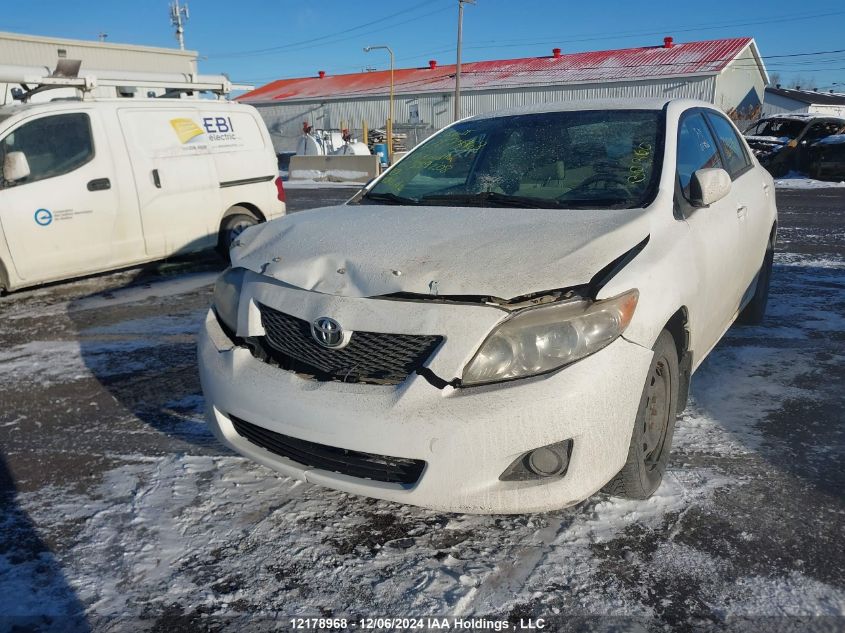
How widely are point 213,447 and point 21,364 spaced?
7.06 ft

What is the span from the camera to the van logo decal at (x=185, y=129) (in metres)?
6.92

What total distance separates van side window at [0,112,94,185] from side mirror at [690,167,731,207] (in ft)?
17.7

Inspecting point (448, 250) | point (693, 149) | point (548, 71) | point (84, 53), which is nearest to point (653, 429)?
point (448, 250)

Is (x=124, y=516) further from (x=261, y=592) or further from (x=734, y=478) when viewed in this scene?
(x=734, y=478)

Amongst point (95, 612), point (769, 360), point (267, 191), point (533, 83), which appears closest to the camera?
point (95, 612)

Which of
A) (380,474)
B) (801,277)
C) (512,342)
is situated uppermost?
(512,342)

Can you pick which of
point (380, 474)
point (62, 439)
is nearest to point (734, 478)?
point (380, 474)

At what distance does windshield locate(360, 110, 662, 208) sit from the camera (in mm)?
3143

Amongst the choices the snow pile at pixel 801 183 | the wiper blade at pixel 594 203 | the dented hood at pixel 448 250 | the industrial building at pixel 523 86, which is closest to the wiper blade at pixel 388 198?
the dented hood at pixel 448 250

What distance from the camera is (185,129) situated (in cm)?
699

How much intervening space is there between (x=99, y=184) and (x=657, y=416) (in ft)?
18.2

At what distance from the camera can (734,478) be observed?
9.36 feet

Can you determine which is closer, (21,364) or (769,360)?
(769,360)

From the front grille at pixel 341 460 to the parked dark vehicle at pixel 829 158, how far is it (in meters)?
17.0
